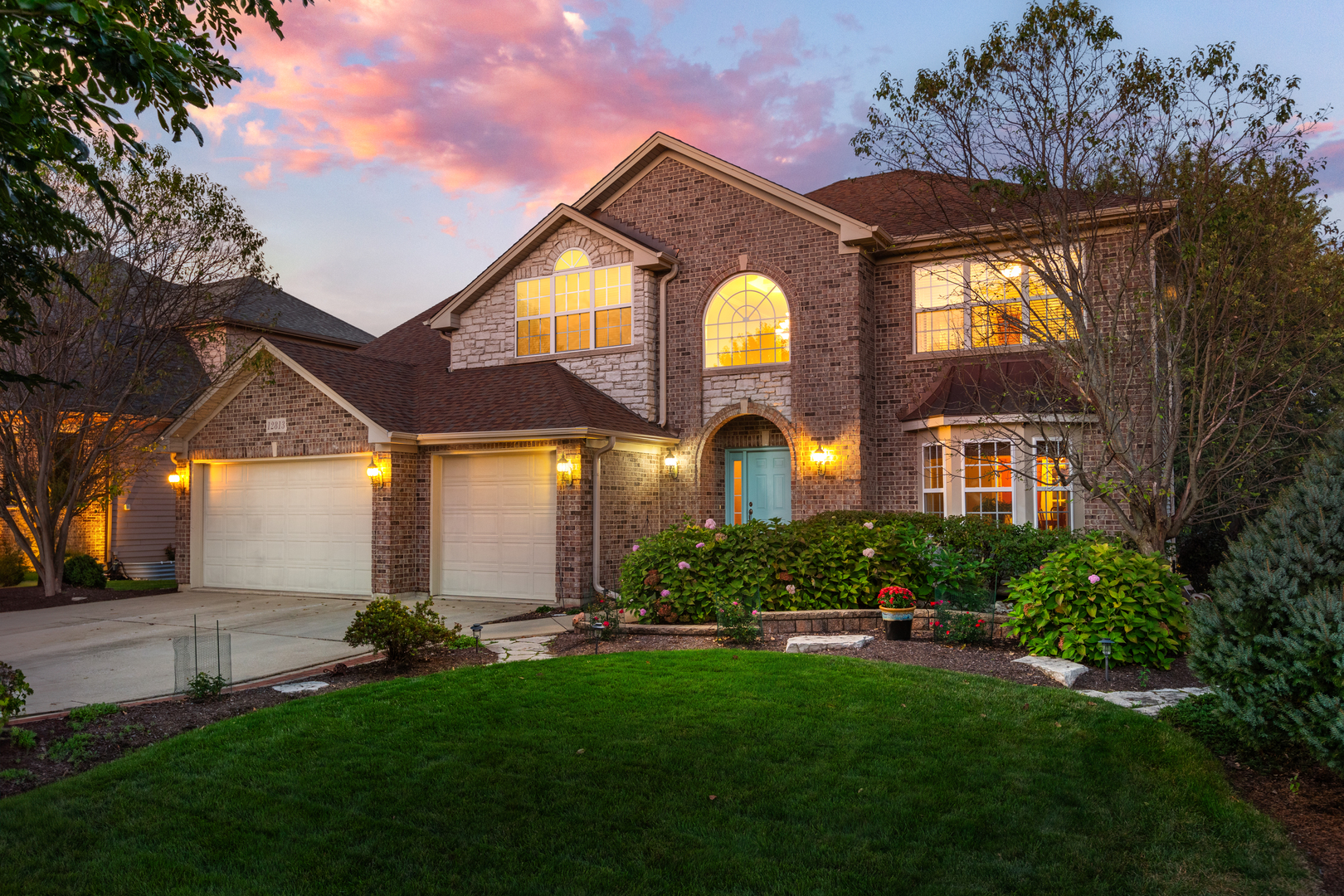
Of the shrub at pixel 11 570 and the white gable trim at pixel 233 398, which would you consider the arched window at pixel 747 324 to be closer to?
the white gable trim at pixel 233 398

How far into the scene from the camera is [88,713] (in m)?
6.39

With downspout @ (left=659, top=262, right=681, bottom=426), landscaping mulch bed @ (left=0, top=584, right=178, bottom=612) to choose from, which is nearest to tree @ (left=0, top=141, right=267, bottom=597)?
landscaping mulch bed @ (left=0, top=584, right=178, bottom=612)

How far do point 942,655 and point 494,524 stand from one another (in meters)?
8.54

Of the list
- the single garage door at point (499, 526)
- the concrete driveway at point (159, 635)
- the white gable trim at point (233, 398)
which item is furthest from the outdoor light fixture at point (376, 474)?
the concrete driveway at point (159, 635)

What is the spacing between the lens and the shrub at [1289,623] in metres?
4.11

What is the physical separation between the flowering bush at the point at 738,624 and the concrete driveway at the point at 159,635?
2.74 m

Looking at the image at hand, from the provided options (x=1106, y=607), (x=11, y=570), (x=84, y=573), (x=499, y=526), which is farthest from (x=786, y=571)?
(x=11, y=570)

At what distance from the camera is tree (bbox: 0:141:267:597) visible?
1486cm

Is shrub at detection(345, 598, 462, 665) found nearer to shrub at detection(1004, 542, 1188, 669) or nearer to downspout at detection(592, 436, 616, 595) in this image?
downspout at detection(592, 436, 616, 595)

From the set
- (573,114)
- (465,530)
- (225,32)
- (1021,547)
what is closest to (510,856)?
(225,32)

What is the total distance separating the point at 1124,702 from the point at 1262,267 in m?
5.49

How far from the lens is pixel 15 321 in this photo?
5844 mm

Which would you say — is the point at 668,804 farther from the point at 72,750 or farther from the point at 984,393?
the point at 984,393

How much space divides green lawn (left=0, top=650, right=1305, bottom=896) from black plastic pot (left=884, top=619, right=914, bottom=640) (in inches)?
78.7
